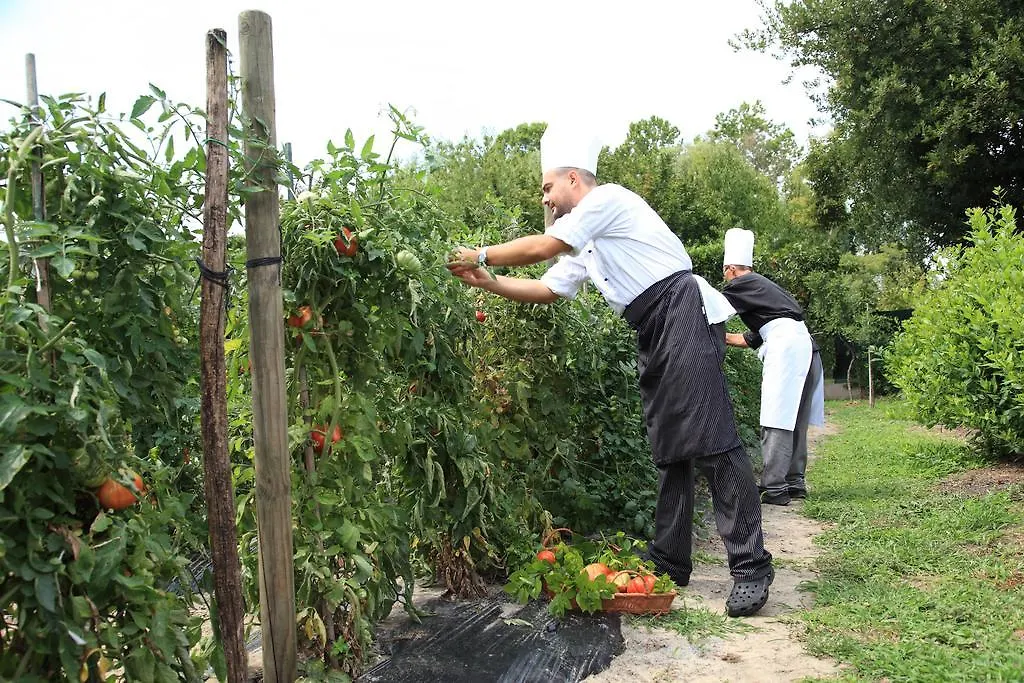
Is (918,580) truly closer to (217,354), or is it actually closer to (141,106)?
(217,354)

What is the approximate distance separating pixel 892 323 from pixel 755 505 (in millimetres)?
17938

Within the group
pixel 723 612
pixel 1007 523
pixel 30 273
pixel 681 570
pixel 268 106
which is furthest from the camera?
pixel 1007 523

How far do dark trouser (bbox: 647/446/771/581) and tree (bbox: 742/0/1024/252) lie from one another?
1362 cm

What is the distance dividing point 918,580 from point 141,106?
11.7 ft

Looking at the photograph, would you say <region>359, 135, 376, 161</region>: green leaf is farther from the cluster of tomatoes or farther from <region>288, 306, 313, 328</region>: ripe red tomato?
the cluster of tomatoes

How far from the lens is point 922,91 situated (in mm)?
15734

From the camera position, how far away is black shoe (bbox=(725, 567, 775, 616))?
3453mm

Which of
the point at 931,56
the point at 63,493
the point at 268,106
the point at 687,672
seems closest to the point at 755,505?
the point at 687,672

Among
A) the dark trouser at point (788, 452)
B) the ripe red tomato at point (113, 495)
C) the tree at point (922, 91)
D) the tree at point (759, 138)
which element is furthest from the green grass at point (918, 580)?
the tree at point (759, 138)

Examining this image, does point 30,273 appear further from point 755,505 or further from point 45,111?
point 755,505

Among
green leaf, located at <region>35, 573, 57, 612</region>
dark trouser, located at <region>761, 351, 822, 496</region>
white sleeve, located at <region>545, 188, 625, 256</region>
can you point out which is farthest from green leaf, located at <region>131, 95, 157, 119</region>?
dark trouser, located at <region>761, 351, 822, 496</region>

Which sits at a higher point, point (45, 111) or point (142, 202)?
point (45, 111)

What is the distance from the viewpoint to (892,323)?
65.1ft

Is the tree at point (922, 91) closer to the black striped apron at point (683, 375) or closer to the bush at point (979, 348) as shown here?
the bush at point (979, 348)
